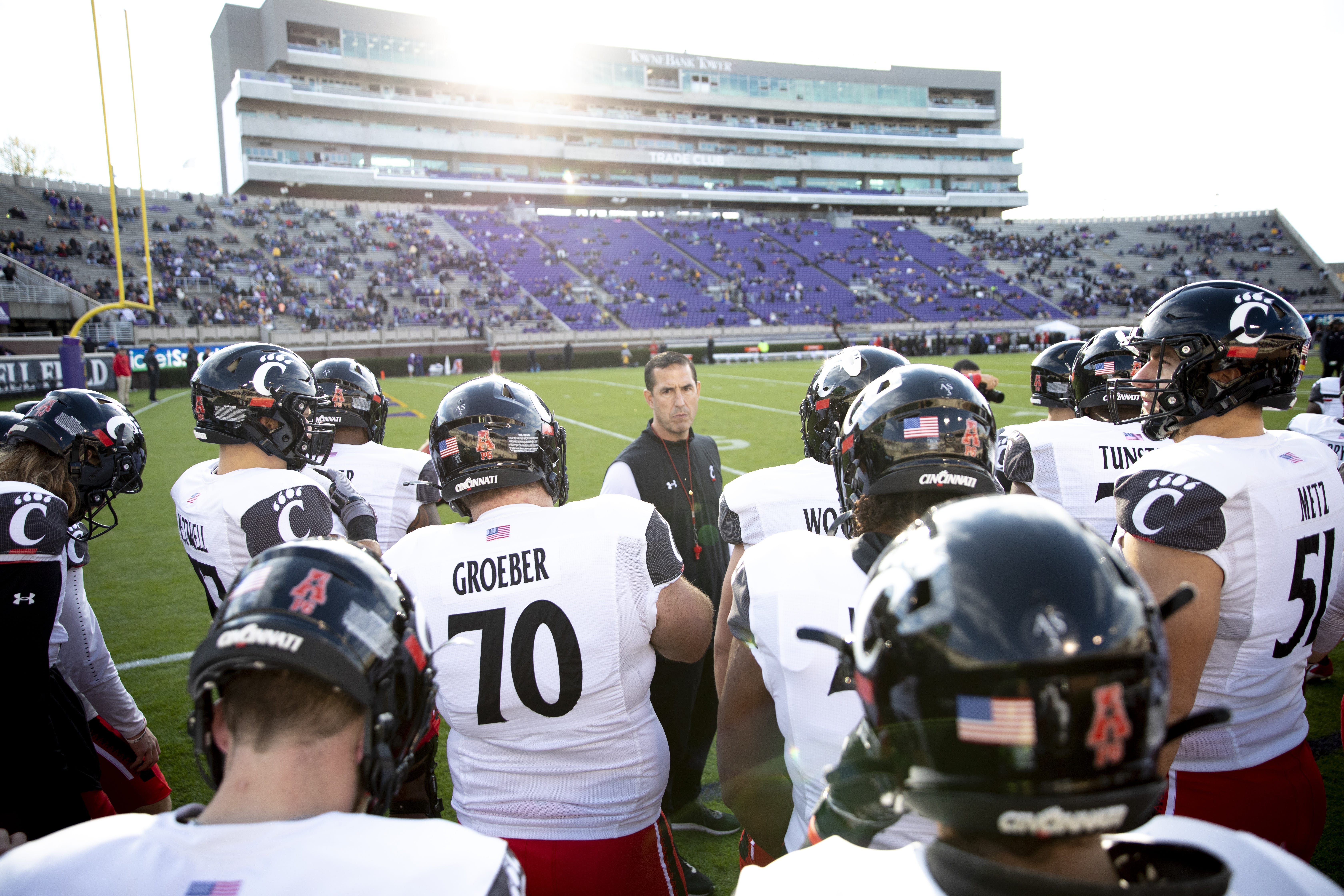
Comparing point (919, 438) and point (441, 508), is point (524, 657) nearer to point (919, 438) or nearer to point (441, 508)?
point (919, 438)

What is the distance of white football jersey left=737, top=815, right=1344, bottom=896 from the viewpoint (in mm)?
956

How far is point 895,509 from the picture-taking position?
1.84m

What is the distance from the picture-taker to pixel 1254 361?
7.92 feet

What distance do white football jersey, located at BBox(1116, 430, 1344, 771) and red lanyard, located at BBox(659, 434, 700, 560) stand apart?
2567 millimetres

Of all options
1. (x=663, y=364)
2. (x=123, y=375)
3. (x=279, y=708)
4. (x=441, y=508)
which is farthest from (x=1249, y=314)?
(x=123, y=375)

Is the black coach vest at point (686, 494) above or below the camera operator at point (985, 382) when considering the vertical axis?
below

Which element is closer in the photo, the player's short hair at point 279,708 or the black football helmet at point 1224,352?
the player's short hair at point 279,708

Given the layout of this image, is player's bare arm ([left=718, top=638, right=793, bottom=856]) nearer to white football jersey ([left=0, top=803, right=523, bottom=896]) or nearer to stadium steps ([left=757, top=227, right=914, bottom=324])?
white football jersey ([left=0, top=803, right=523, bottom=896])

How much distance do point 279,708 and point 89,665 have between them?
2.37m

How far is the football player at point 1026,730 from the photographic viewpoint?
36.2 inches

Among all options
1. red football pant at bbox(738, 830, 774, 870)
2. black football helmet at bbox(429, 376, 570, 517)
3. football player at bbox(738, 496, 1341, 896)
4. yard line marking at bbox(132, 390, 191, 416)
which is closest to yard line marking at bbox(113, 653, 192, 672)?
black football helmet at bbox(429, 376, 570, 517)

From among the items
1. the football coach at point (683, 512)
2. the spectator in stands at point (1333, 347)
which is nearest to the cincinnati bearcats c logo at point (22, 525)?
the football coach at point (683, 512)

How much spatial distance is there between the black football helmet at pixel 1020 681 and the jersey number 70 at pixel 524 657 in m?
1.22

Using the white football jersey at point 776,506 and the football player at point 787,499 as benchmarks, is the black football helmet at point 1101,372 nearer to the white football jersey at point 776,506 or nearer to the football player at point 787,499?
the football player at point 787,499
